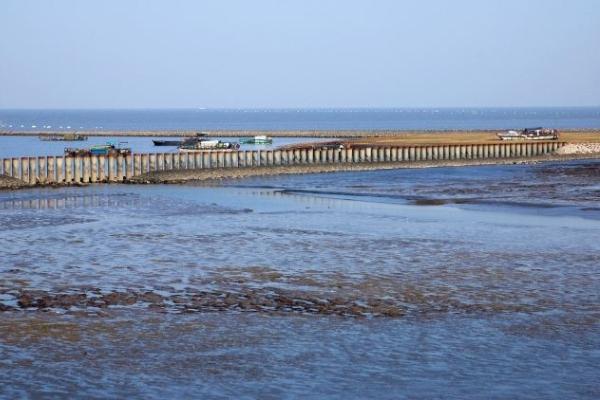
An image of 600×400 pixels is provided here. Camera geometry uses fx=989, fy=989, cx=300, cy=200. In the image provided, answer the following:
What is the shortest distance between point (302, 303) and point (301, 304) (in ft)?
0.37

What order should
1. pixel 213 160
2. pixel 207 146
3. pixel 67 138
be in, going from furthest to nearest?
pixel 67 138 → pixel 207 146 → pixel 213 160

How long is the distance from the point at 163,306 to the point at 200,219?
730 inches

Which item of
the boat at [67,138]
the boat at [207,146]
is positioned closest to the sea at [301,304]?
the boat at [207,146]

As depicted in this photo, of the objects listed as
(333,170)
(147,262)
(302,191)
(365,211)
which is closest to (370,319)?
(147,262)

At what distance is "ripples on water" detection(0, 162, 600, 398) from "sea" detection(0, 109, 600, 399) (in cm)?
6

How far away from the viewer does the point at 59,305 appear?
816 inches

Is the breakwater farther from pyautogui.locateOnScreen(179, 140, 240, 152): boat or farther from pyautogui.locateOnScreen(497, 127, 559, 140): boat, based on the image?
pyautogui.locateOnScreen(179, 140, 240, 152): boat

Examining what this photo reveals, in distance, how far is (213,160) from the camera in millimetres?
71438

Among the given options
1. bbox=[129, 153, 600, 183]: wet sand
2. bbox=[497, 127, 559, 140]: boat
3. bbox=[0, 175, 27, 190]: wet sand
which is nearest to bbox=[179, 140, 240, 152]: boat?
bbox=[129, 153, 600, 183]: wet sand

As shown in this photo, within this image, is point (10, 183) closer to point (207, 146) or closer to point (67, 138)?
point (207, 146)

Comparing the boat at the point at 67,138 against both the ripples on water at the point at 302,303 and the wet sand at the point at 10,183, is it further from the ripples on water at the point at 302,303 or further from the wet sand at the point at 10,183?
the ripples on water at the point at 302,303

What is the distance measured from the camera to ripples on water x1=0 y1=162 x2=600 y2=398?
15367 millimetres

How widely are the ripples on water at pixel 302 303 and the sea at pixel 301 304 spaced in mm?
55

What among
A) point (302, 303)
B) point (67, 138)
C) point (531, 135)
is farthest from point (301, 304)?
point (67, 138)
